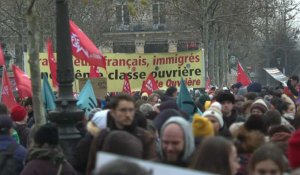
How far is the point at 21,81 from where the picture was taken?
55.0ft

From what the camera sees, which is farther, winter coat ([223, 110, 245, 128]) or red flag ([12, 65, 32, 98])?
red flag ([12, 65, 32, 98])

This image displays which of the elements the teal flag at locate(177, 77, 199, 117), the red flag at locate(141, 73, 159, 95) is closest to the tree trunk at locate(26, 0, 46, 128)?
the teal flag at locate(177, 77, 199, 117)

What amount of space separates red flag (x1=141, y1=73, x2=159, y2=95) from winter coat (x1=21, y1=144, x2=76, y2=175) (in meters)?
13.1

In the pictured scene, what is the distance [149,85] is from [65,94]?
10.2 m

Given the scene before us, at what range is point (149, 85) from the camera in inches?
→ 818

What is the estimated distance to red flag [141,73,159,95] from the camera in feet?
67.7

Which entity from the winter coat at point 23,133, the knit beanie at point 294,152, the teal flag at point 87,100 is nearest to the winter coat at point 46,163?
the knit beanie at point 294,152

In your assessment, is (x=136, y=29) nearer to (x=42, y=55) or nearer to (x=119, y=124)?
(x=42, y=55)

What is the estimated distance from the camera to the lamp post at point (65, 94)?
10.2m

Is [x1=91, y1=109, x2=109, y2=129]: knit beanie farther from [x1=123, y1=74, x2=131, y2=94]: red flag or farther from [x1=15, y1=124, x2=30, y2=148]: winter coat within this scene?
[x1=123, y1=74, x2=131, y2=94]: red flag

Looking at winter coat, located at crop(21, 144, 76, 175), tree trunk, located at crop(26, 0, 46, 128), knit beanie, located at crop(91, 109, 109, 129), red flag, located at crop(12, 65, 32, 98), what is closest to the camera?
winter coat, located at crop(21, 144, 76, 175)

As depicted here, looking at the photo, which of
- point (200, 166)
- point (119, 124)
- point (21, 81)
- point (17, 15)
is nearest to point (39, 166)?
point (119, 124)

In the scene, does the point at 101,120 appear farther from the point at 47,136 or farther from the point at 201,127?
the point at 201,127

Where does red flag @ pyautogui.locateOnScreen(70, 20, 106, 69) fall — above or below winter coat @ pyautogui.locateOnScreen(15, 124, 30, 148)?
above
